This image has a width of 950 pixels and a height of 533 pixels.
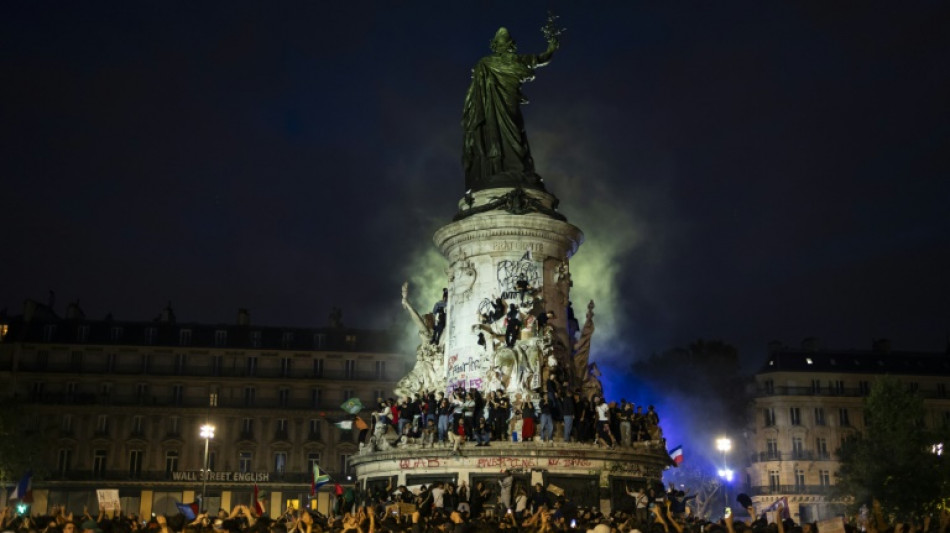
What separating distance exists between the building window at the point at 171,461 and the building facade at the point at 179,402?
76 millimetres

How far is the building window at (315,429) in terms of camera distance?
74812mm

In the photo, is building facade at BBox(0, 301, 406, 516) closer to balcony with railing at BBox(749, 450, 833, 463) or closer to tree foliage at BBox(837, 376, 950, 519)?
balcony with railing at BBox(749, 450, 833, 463)

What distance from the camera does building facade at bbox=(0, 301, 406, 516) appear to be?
237 ft

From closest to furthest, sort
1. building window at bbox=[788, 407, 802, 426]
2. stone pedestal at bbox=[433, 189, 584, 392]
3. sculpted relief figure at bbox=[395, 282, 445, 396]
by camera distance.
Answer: stone pedestal at bbox=[433, 189, 584, 392] < sculpted relief figure at bbox=[395, 282, 445, 396] < building window at bbox=[788, 407, 802, 426]

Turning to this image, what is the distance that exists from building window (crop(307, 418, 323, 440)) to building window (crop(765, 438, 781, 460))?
119ft

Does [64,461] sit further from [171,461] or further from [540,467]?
[540,467]

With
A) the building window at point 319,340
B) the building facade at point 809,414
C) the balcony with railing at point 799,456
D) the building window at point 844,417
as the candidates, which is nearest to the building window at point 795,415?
the building facade at point 809,414

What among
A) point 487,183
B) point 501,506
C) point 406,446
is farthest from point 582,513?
point 487,183

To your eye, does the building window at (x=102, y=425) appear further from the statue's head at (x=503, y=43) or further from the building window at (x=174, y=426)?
the statue's head at (x=503, y=43)

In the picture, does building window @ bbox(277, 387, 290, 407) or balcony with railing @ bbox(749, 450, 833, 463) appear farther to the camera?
balcony with railing @ bbox(749, 450, 833, 463)

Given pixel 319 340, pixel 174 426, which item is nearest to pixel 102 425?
pixel 174 426

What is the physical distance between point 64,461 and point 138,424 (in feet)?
19.2

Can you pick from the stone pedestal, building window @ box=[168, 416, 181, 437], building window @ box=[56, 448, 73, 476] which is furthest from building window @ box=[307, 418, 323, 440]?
the stone pedestal

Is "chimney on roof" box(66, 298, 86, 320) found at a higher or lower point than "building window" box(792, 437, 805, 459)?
higher
